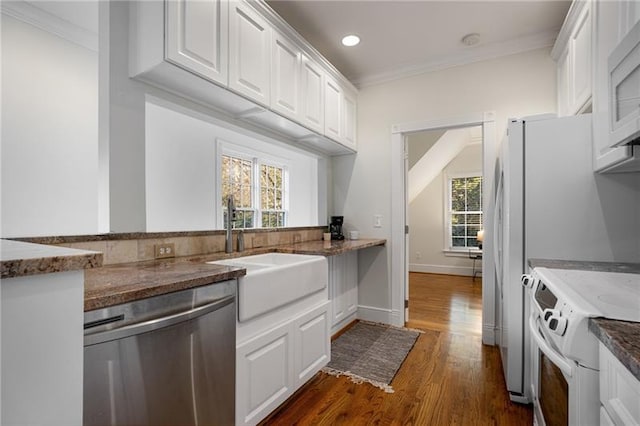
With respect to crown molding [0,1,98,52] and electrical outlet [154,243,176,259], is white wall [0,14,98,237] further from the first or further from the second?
electrical outlet [154,243,176,259]

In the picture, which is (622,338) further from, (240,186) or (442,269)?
(442,269)

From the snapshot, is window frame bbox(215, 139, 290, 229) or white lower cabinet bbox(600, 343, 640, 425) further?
window frame bbox(215, 139, 290, 229)

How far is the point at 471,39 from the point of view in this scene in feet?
9.04

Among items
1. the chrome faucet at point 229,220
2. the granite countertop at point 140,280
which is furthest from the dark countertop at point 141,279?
the chrome faucet at point 229,220

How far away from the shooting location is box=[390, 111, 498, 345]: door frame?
285 cm

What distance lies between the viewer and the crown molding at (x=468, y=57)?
2.70 metres

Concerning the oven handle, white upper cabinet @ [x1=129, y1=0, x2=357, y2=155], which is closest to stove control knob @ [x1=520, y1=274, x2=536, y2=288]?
the oven handle

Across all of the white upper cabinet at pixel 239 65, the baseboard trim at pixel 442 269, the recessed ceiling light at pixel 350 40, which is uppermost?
the recessed ceiling light at pixel 350 40

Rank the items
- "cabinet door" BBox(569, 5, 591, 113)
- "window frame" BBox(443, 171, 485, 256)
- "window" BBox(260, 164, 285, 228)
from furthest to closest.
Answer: "window frame" BBox(443, 171, 485, 256) → "window" BBox(260, 164, 285, 228) → "cabinet door" BBox(569, 5, 591, 113)

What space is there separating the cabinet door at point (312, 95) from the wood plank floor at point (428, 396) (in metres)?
2.02

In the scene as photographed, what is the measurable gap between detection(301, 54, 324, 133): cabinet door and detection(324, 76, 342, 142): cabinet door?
8 centimetres

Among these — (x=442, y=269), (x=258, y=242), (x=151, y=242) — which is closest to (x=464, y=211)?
(x=442, y=269)

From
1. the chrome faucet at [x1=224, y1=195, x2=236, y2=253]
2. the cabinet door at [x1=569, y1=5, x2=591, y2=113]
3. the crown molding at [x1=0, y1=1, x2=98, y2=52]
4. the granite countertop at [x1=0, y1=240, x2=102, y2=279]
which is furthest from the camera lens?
the crown molding at [x1=0, y1=1, x2=98, y2=52]

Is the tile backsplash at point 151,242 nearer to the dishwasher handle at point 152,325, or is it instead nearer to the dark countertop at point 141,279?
the dark countertop at point 141,279
